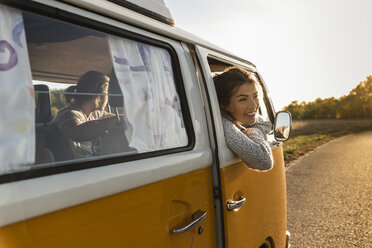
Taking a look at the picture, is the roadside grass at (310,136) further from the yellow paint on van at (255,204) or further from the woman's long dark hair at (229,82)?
the woman's long dark hair at (229,82)

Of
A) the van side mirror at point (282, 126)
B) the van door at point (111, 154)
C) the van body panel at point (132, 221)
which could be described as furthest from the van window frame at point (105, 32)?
the van side mirror at point (282, 126)

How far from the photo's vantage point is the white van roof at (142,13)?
1.21m

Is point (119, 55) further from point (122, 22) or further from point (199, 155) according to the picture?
point (199, 155)

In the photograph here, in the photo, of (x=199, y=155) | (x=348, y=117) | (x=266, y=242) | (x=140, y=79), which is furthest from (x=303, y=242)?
(x=348, y=117)

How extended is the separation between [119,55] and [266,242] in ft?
6.00

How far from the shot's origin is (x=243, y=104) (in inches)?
83.7

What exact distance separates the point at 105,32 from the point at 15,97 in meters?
0.50

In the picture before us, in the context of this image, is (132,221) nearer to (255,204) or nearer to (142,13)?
(142,13)

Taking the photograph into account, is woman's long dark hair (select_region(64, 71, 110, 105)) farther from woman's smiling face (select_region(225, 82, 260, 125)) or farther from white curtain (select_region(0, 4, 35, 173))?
woman's smiling face (select_region(225, 82, 260, 125))

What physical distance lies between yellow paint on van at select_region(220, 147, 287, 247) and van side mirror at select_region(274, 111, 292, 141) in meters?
0.14

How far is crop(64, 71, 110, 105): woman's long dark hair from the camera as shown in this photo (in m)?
1.30

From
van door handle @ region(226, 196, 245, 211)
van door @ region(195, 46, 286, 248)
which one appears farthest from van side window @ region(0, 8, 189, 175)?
van door handle @ region(226, 196, 245, 211)

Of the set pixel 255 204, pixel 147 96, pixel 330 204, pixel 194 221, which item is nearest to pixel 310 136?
pixel 330 204

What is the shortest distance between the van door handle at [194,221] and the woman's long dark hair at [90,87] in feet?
2.34
